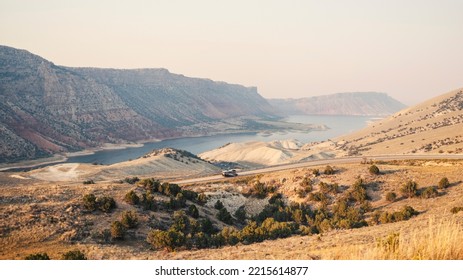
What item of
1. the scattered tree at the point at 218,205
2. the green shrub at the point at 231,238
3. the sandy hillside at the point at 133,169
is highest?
the green shrub at the point at 231,238

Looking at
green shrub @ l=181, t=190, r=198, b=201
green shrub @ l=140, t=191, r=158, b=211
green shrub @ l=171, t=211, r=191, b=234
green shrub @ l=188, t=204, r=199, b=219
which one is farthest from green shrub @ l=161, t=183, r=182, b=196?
green shrub @ l=171, t=211, r=191, b=234

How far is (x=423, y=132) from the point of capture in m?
89.6

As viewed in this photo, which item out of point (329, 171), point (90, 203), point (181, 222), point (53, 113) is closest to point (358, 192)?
point (329, 171)

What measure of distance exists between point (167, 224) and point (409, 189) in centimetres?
1811

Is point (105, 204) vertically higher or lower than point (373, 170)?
lower

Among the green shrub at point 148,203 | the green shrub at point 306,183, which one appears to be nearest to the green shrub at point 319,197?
the green shrub at point 306,183

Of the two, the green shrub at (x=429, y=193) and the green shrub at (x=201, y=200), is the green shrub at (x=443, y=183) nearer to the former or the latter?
the green shrub at (x=429, y=193)

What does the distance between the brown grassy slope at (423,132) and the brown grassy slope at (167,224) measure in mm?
31786

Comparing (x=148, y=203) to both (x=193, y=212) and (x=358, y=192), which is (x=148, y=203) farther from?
(x=358, y=192)

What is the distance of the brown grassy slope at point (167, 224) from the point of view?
10902mm

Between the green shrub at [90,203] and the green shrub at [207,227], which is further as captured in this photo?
the green shrub at [207,227]

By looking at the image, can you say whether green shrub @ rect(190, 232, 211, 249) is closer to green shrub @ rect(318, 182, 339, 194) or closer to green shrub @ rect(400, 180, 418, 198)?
green shrub @ rect(318, 182, 339, 194)

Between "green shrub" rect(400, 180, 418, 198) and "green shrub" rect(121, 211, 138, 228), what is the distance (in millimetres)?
19795

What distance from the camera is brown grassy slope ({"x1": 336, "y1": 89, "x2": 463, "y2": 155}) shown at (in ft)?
234
